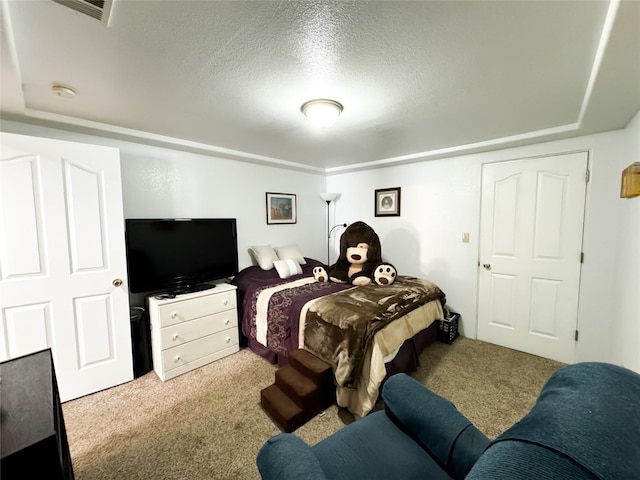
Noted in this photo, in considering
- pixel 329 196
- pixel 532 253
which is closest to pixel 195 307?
pixel 329 196

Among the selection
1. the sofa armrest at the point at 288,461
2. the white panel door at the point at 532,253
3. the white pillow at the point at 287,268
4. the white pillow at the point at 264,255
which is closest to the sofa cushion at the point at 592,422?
the sofa armrest at the point at 288,461

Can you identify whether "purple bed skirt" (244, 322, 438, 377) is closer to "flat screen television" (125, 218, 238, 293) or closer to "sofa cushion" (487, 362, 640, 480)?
"flat screen television" (125, 218, 238, 293)

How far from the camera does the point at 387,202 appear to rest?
12.3 ft

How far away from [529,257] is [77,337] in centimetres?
421

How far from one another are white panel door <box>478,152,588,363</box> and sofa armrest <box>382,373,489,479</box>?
2.23 m

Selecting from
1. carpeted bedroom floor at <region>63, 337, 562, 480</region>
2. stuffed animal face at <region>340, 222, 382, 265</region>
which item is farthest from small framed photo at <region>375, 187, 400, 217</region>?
carpeted bedroom floor at <region>63, 337, 562, 480</region>

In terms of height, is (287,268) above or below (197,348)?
above

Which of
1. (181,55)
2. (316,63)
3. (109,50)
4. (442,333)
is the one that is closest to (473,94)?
(316,63)

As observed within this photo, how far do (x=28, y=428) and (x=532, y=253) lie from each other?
3.67 meters

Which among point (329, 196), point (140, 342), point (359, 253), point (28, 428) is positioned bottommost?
point (140, 342)

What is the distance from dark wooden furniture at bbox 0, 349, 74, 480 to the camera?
707mm

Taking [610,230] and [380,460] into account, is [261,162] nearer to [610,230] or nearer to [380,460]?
[380,460]

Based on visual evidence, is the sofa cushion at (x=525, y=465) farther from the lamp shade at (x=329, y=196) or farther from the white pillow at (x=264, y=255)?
the lamp shade at (x=329, y=196)

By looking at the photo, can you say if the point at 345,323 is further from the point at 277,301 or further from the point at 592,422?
the point at 592,422
